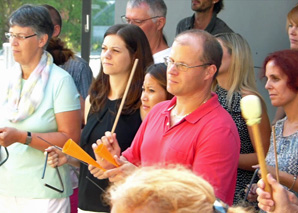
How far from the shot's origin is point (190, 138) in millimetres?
2410

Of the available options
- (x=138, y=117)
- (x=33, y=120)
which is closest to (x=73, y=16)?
(x=33, y=120)

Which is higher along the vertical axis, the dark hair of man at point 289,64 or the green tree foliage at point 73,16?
the dark hair of man at point 289,64

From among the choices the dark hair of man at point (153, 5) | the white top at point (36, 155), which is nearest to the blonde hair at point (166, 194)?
the white top at point (36, 155)

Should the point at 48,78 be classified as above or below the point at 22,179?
above

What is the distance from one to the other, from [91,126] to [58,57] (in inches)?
43.9

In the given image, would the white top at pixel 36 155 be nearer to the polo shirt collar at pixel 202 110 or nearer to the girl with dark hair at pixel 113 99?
the girl with dark hair at pixel 113 99

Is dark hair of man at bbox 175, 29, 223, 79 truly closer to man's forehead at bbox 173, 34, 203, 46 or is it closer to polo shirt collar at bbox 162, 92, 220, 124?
man's forehead at bbox 173, 34, 203, 46

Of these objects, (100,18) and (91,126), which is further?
(100,18)

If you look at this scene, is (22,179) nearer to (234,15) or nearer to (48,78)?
(48,78)

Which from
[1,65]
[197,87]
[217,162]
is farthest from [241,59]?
[1,65]

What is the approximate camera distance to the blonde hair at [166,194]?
114 cm

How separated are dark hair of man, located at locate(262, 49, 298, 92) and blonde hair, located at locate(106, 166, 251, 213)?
1.86 meters

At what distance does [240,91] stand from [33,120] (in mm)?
1219

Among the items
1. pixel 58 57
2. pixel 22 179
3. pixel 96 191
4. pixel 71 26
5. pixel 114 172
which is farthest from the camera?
pixel 71 26
